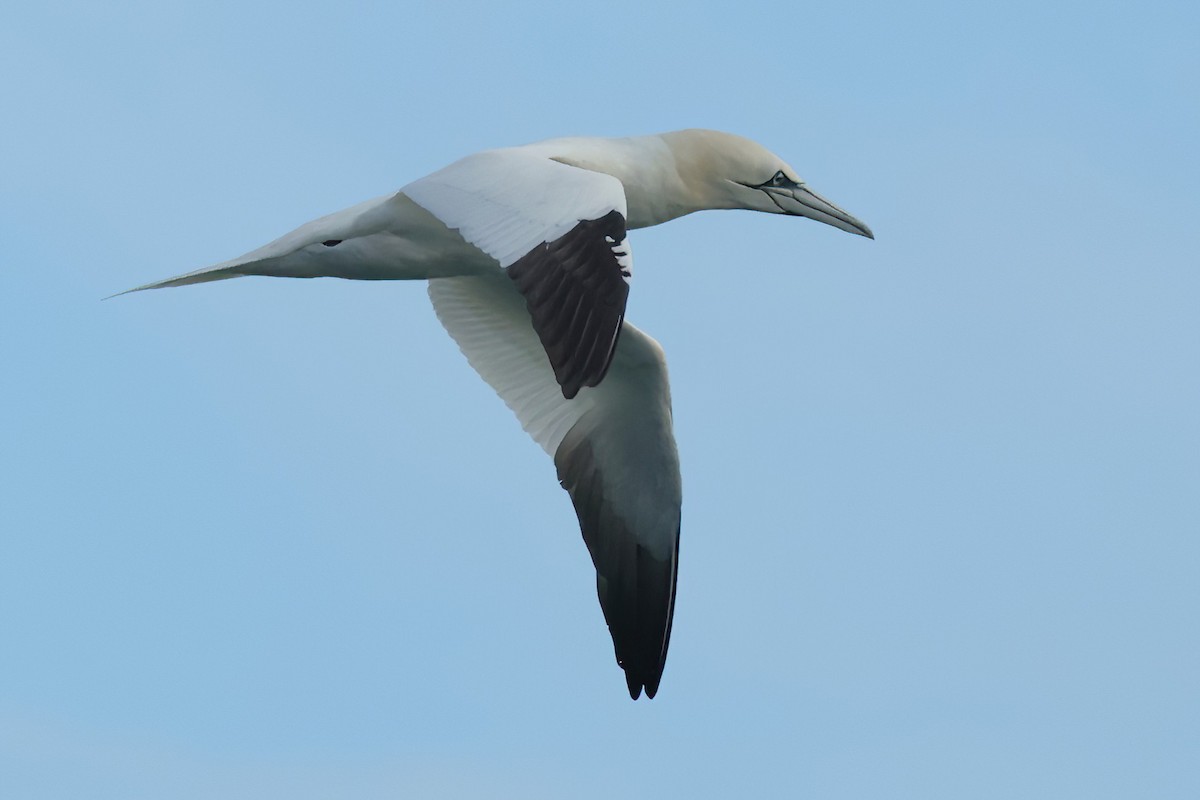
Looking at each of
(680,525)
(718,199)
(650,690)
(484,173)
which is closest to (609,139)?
(718,199)

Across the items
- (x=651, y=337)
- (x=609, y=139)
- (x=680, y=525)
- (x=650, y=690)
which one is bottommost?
(x=650, y=690)

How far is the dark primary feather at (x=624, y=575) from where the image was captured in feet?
45.2

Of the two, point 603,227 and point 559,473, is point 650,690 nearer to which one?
point 559,473

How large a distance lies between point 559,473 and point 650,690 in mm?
1527

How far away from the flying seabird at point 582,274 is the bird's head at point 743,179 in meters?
0.01

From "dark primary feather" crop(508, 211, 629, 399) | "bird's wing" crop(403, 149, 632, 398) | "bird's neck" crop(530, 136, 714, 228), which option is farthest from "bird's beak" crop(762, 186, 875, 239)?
"dark primary feather" crop(508, 211, 629, 399)

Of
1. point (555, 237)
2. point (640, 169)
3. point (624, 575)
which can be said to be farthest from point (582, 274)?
point (624, 575)

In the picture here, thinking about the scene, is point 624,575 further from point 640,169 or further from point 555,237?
point 555,237

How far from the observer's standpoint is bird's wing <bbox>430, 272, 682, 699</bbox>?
13656mm

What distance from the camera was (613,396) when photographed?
1359 centimetres

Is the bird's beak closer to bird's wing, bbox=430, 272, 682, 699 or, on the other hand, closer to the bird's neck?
the bird's neck

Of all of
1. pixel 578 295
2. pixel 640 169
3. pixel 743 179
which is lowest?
pixel 578 295

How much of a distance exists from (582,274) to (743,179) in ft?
11.2

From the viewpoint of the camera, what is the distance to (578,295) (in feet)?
32.5
